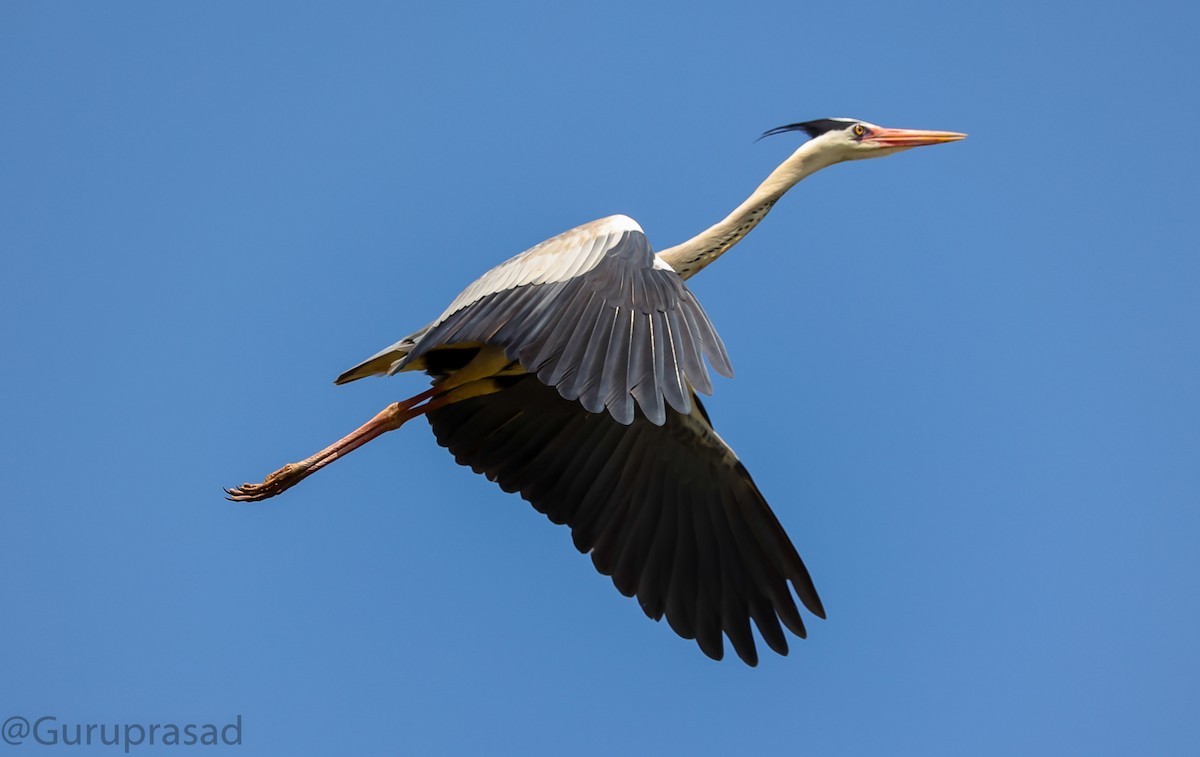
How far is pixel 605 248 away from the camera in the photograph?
689 centimetres

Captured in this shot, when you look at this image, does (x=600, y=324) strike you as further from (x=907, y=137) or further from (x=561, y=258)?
(x=907, y=137)

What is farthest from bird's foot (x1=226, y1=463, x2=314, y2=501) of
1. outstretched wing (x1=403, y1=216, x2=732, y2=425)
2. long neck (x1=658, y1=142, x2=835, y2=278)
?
long neck (x1=658, y1=142, x2=835, y2=278)

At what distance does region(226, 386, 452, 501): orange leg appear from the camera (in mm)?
7867

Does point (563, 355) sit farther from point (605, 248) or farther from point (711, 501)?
point (711, 501)

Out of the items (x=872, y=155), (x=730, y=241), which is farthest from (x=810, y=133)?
(x=730, y=241)

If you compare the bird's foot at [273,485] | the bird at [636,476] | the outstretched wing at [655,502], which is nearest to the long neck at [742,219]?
the bird at [636,476]

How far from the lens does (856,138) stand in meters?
9.21

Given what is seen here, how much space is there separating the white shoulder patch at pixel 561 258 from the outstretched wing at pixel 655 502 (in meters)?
1.07

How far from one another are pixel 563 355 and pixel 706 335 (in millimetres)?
628

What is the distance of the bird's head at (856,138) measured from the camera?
29.9ft

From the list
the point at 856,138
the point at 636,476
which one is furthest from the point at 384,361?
the point at 856,138

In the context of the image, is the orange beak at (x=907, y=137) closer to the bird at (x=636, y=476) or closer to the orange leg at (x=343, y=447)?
the bird at (x=636, y=476)

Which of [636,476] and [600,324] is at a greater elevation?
[636,476]

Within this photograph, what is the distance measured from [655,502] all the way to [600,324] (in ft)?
6.91
